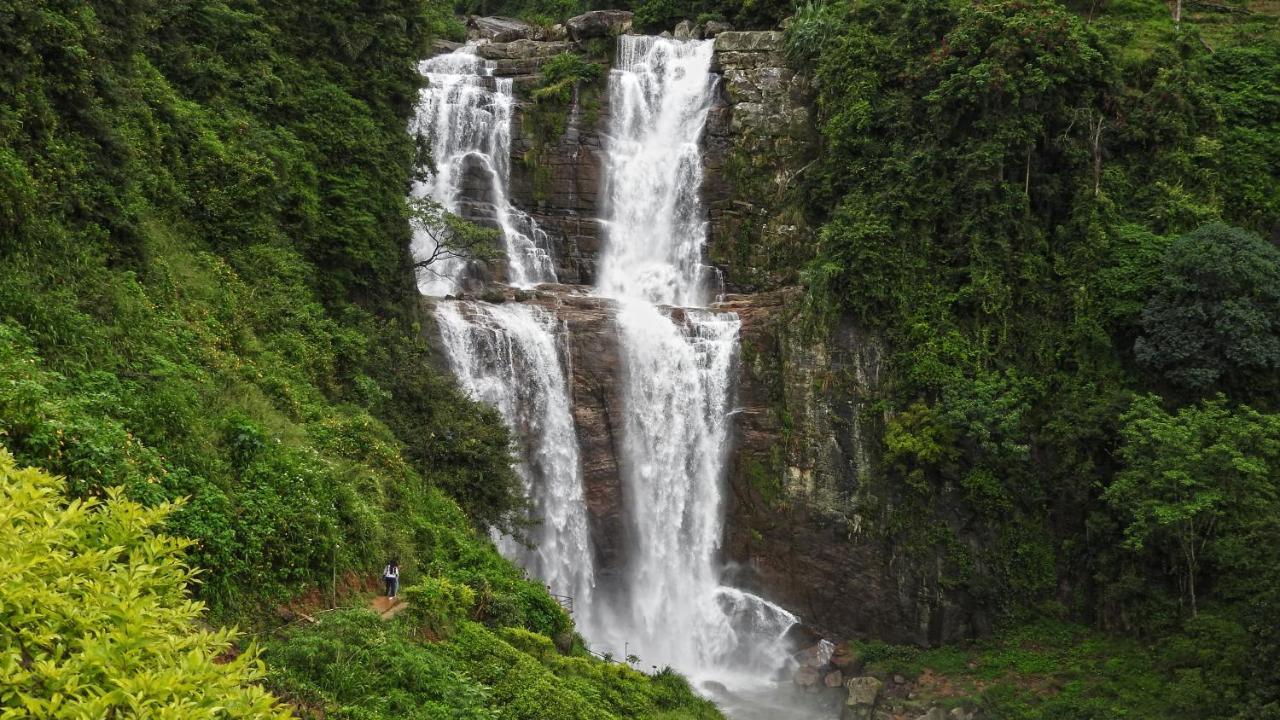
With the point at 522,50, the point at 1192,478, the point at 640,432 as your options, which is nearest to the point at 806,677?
the point at 640,432

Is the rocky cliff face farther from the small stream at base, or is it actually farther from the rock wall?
the rock wall

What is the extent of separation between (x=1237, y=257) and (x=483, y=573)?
19543 mm

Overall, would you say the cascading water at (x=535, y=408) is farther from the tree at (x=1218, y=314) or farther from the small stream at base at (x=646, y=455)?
the tree at (x=1218, y=314)

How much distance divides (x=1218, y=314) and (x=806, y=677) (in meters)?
13.7

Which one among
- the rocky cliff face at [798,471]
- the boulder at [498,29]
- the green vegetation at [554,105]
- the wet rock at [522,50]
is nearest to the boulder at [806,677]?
the rocky cliff face at [798,471]

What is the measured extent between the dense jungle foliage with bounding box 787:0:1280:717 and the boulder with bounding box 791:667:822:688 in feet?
14.0

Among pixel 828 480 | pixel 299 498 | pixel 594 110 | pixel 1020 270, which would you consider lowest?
pixel 828 480

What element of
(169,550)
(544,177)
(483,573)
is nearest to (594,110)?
(544,177)

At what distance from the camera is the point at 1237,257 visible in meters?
21.8

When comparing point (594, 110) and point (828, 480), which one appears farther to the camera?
point (594, 110)

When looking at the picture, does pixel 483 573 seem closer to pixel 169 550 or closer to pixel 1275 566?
pixel 169 550

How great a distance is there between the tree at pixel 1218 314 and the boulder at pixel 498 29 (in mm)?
26809

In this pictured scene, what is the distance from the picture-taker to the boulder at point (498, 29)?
38.0m

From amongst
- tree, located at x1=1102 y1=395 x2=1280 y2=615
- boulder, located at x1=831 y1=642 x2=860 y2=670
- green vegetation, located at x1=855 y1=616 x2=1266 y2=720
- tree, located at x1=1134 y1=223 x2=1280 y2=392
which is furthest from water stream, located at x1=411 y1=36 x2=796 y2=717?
tree, located at x1=1134 y1=223 x2=1280 y2=392
